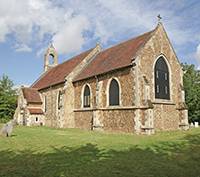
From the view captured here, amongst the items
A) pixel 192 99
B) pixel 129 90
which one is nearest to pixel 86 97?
pixel 129 90

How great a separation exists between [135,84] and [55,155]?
1382 cm

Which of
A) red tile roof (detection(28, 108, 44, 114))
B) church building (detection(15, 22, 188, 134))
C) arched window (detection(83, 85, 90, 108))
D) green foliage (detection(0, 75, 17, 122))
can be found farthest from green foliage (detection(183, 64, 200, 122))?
green foliage (detection(0, 75, 17, 122))

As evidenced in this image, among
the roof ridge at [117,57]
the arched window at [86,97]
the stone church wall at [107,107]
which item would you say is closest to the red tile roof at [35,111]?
the stone church wall at [107,107]

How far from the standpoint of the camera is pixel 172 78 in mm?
28359

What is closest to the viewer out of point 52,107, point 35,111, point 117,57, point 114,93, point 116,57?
point 114,93

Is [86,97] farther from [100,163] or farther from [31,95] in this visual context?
[100,163]

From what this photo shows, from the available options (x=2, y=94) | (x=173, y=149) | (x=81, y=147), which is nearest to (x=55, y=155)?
(x=81, y=147)

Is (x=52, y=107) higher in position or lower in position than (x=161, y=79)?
lower

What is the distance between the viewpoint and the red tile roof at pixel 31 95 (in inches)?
1606

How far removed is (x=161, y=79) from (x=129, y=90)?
4.13 m

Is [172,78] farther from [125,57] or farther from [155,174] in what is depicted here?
[155,174]

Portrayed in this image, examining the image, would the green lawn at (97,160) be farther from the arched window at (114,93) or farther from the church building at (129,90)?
the arched window at (114,93)

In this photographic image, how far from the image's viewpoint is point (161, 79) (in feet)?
89.8

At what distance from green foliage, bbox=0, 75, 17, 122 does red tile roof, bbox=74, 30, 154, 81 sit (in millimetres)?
20805
